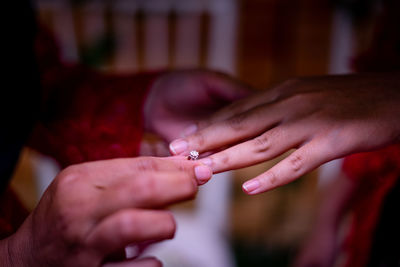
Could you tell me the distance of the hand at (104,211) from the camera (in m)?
0.28

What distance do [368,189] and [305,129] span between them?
10.2 inches

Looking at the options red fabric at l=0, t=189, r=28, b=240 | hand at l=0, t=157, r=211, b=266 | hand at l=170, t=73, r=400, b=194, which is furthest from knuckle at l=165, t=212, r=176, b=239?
red fabric at l=0, t=189, r=28, b=240

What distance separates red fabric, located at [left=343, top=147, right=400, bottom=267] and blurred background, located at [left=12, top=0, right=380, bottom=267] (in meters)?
0.60

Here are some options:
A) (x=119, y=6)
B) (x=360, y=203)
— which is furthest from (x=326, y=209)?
(x=119, y=6)

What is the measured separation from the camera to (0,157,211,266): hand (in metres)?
0.28

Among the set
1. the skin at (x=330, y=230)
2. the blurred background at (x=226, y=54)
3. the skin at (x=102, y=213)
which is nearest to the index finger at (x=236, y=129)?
the skin at (x=102, y=213)

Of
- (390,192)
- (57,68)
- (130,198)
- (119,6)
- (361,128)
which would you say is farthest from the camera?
(119,6)

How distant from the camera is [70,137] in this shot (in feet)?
1.76

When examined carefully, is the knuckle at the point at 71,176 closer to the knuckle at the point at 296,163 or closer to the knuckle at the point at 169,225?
the knuckle at the point at 169,225

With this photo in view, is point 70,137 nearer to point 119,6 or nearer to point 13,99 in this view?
point 13,99

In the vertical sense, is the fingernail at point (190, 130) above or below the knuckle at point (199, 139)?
below

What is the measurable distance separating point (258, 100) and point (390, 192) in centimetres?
27

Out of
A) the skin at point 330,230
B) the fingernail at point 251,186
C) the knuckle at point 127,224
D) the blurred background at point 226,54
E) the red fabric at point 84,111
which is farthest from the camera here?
the blurred background at point 226,54

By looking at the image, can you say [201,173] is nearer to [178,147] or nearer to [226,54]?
[178,147]
